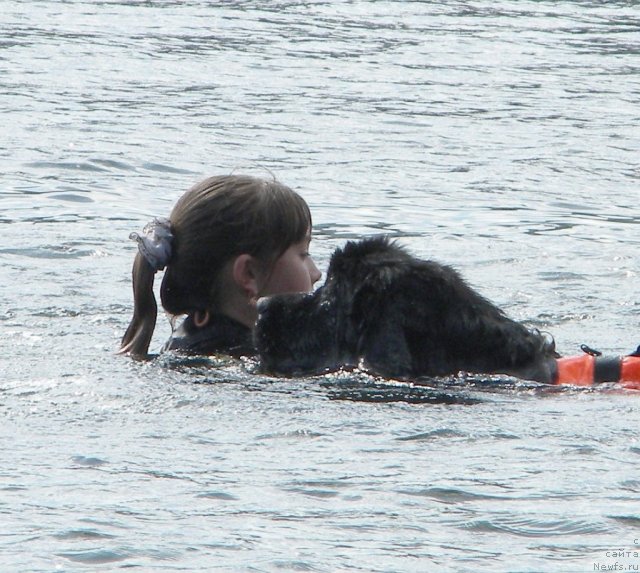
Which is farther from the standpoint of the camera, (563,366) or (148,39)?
(148,39)

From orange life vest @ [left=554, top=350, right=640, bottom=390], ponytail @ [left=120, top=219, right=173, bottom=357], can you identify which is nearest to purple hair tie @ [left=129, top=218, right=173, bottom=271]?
ponytail @ [left=120, top=219, right=173, bottom=357]

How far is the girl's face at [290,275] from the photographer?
6043 millimetres

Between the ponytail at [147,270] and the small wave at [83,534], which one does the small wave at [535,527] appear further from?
the ponytail at [147,270]

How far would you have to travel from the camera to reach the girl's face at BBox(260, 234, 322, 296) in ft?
19.8

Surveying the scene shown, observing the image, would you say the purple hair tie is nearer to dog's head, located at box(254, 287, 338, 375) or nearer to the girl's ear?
the girl's ear

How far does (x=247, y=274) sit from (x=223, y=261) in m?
0.11

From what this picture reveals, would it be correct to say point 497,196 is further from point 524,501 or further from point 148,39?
point 148,39

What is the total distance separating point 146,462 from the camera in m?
4.62

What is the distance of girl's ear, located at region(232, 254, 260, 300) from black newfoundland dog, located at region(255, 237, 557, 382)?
1.58ft

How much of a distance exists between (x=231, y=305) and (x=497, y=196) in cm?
421

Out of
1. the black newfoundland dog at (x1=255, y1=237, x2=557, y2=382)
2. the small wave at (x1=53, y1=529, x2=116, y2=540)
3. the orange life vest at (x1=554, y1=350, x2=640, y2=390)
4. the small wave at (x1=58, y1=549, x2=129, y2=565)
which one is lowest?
the small wave at (x1=58, y1=549, x2=129, y2=565)

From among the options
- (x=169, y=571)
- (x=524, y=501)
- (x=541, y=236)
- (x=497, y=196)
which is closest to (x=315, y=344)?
(x=524, y=501)

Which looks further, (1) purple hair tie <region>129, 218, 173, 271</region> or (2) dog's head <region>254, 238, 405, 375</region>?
(1) purple hair tie <region>129, 218, 173, 271</region>

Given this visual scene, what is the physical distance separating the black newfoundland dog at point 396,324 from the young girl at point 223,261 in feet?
1.68
